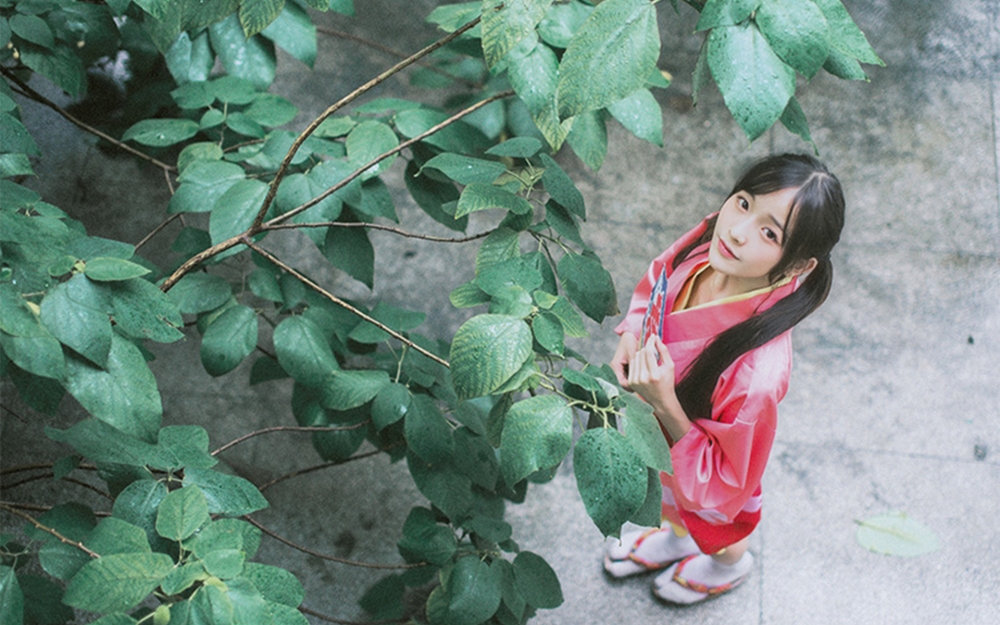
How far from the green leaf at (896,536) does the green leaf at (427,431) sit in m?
1.28

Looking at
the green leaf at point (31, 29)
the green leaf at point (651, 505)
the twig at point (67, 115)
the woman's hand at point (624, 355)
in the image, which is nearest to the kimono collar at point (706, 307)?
the woman's hand at point (624, 355)

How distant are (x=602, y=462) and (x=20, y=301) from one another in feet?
2.22

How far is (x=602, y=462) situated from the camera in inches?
41.3

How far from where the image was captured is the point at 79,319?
1033mm

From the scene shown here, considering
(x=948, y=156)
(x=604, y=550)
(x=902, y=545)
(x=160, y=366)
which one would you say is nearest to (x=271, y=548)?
(x=160, y=366)

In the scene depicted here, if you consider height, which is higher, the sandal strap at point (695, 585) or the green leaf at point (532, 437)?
the green leaf at point (532, 437)

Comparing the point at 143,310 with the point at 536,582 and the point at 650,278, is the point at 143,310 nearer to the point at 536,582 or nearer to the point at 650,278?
the point at 536,582

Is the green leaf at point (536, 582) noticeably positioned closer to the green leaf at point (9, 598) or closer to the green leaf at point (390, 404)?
the green leaf at point (390, 404)

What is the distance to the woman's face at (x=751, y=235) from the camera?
139cm

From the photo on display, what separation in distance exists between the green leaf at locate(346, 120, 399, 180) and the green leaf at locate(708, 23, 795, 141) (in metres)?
0.82

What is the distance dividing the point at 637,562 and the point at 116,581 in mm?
1495

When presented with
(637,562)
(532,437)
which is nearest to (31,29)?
(532,437)

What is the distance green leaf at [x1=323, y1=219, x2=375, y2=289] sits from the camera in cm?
159

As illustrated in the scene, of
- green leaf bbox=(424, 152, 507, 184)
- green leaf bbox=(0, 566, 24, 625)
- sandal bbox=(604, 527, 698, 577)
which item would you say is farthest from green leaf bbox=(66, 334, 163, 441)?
sandal bbox=(604, 527, 698, 577)
